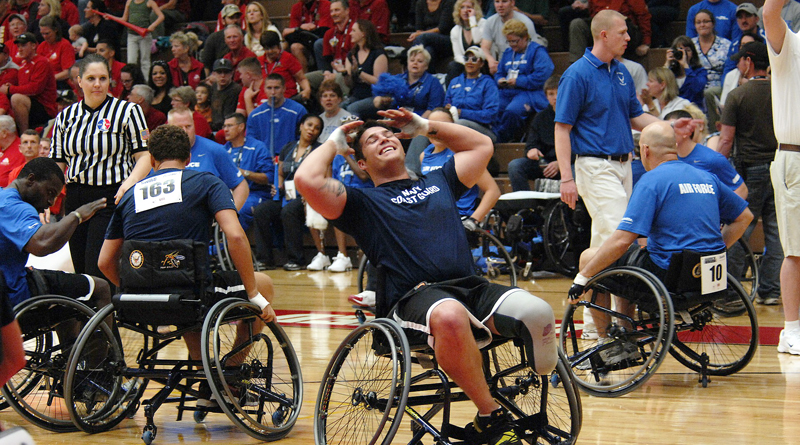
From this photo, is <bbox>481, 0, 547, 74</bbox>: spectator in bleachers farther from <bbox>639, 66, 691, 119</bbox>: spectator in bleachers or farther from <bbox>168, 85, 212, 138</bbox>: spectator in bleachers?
<bbox>168, 85, 212, 138</bbox>: spectator in bleachers

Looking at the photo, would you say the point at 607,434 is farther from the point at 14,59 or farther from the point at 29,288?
the point at 14,59

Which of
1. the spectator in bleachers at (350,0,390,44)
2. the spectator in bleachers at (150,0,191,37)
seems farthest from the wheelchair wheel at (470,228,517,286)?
the spectator in bleachers at (150,0,191,37)

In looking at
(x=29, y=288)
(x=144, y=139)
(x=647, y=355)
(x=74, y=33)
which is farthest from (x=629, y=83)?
(x=74, y=33)

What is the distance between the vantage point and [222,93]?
9258mm

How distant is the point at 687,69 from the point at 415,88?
2.44 meters

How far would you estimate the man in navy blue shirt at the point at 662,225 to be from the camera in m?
3.59

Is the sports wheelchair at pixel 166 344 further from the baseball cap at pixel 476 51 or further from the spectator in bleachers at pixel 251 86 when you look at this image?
the spectator in bleachers at pixel 251 86

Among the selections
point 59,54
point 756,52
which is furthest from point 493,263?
point 59,54

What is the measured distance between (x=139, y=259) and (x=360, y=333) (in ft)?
3.12

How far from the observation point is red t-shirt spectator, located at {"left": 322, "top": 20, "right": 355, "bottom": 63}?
897 centimetres

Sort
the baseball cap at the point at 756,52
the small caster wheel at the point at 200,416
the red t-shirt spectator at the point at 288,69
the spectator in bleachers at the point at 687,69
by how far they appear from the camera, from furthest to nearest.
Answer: the red t-shirt spectator at the point at 288,69 → the spectator in bleachers at the point at 687,69 → the baseball cap at the point at 756,52 → the small caster wheel at the point at 200,416

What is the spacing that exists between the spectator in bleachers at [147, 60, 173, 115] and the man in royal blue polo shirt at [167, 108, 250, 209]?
3.94 m

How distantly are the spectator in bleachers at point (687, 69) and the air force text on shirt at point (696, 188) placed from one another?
3647mm

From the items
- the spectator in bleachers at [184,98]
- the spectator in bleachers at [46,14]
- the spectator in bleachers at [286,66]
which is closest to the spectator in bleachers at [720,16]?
the spectator in bleachers at [286,66]
